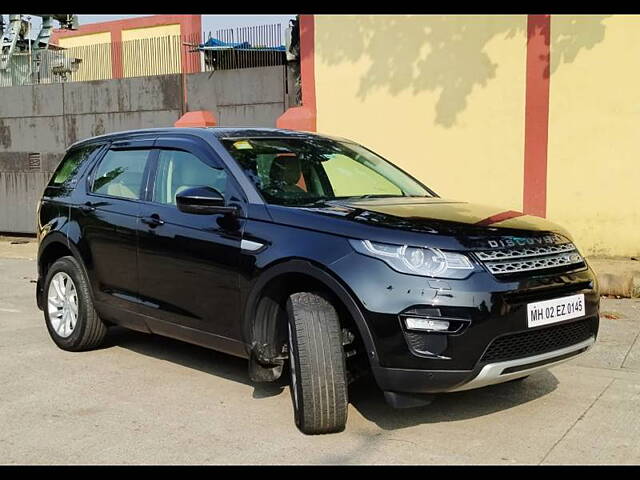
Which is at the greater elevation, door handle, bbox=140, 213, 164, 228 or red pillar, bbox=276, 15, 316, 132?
red pillar, bbox=276, 15, 316, 132

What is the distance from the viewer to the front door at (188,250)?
450 cm

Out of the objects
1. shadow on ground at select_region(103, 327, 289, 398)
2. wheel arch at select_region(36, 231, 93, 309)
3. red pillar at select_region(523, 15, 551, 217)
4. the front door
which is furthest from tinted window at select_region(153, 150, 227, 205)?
red pillar at select_region(523, 15, 551, 217)

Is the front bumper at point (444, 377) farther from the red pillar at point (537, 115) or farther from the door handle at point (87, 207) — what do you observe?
the red pillar at point (537, 115)

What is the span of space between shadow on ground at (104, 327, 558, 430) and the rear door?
28.7 inches

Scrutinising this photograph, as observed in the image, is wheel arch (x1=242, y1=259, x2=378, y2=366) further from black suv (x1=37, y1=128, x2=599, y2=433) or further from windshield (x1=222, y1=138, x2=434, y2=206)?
windshield (x1=222, y1=138, x2=434, y2=206)

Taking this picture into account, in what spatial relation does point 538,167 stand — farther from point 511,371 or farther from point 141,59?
point 141,59

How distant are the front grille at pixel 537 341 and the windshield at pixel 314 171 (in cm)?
143

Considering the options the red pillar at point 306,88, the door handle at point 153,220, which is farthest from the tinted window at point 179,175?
the red pillar at point 306,88

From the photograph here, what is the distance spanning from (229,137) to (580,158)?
5.69 metres

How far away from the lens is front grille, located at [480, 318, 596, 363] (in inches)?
148

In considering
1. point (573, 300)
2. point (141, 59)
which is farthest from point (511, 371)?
point (141, 59)

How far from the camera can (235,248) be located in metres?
4.42

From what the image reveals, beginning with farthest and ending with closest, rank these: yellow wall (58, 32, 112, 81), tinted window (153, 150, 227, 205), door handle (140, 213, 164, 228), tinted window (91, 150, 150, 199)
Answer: yellow wall (58, 32, 112, 81) < tinted window (91, 150, 150, 199) < door handle (140, 213, 164, 228) < tinted window (153, 150, 227, 205)

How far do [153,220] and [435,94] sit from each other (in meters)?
5.96
